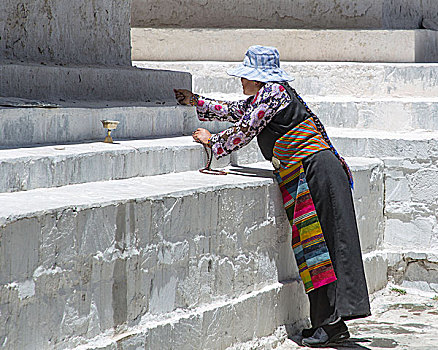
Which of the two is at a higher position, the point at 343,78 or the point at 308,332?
the point at 343,78

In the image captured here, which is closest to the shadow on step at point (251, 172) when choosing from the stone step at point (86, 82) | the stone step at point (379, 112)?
Answer: the stone step at point (86, 82)

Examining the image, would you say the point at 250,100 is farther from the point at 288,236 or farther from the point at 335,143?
the point at 335,143

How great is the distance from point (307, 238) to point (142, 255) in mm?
1094

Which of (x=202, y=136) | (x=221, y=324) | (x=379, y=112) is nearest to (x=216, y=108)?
(x=202, y=136)

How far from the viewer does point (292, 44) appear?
7.12m

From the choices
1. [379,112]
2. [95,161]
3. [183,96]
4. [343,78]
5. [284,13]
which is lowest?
[95,161]

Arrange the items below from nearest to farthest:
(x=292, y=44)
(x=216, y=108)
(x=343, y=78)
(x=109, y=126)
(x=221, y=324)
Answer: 1. (x=221, y=324)
2. (x=109, y=126)
3. (x=216, y=108)
4. (x=343, y=78)
5. (x=292, y=44)

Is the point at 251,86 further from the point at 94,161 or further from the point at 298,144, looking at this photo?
the point at 94,161

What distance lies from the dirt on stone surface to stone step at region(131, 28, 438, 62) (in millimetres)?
2107

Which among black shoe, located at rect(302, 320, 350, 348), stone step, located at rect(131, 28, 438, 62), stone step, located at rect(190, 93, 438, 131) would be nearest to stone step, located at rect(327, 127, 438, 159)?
stone step, located at rect(190, 93, 438, 131)

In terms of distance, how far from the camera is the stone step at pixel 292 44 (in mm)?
6789

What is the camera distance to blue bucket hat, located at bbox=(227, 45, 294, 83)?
4.32m

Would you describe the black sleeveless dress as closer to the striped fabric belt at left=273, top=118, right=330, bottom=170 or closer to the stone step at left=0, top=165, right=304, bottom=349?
the striped fabric belt at left=273, top=118, right=330, bottom=170

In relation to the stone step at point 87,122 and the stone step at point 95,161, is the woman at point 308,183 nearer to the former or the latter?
the stone step at point 95,161
